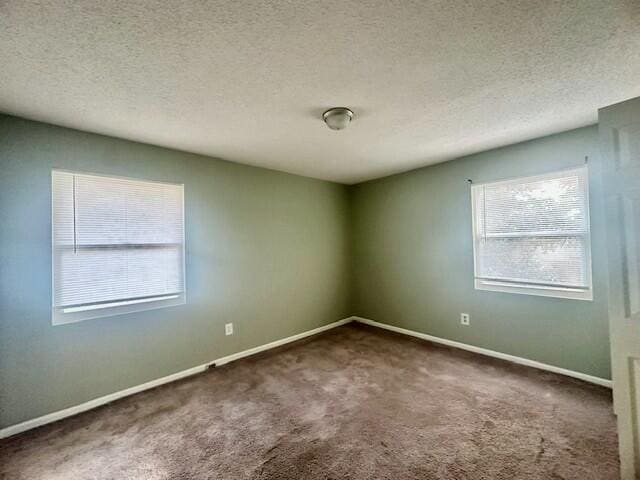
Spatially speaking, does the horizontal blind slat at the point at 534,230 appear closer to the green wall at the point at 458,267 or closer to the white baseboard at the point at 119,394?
the green wall at the point at 458,267

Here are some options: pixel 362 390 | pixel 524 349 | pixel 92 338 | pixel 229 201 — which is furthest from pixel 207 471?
pixel 524 349

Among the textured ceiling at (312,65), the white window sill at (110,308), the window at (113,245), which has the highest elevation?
the textured ceiling at (312,65)

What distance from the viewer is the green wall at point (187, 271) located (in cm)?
203

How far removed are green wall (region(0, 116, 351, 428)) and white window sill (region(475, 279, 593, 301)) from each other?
2075 millimetres

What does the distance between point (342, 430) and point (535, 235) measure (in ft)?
8.43

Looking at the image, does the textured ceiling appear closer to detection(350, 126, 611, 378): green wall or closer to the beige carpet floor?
detection(350, 126, 611, 378): green wall

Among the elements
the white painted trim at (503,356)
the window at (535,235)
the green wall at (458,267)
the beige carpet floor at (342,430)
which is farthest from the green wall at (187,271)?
the window at (535,235)

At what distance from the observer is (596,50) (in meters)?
1.45

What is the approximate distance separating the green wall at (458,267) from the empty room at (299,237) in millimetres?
24

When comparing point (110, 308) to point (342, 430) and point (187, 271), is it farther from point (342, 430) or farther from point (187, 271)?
point (342, 430)

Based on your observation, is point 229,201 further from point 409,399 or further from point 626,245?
point 626,245

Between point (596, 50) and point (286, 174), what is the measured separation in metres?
3.04

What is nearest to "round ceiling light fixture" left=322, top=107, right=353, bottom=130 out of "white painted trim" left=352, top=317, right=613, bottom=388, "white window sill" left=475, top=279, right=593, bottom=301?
"white window sill" left=475, top=279, right=593, bottom=301

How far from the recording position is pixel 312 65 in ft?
4.97
